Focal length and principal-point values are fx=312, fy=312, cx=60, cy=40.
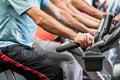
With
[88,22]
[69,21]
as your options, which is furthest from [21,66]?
[88,22]

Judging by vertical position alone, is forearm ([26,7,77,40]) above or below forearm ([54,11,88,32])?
above

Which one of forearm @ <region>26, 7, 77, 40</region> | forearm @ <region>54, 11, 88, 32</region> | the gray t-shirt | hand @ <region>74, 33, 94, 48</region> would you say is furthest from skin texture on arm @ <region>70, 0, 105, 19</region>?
hand @ <region>74, 33, 94, 48</region>

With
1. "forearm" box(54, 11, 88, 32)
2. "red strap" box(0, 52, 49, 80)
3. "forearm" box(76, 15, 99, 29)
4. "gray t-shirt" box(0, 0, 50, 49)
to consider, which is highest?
"gray t-shirt" box(0, 0, 50, 49)

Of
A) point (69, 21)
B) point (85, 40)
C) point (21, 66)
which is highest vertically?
point (85, 40)

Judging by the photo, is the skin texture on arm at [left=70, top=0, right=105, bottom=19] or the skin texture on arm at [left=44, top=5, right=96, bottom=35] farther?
the skin texture on arm at [left=70, top=0, right=105, bottom=19]

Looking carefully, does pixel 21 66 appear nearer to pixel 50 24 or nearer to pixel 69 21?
pixel 50 24

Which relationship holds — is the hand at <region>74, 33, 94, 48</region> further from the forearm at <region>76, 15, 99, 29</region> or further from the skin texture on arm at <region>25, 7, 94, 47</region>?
the forearm at <region>76, 15, 99, 29</region>

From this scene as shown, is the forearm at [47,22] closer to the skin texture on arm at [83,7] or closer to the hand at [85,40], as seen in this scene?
the hand at [85,40]

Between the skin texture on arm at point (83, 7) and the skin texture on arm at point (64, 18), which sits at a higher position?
the skin texture on arm at point (64, 18)

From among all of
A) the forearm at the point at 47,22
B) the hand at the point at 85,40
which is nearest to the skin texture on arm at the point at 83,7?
the forearm at the point at 47,22

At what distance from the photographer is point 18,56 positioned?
2.08 metres

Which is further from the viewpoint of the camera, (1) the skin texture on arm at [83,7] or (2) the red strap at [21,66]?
(1) the skin texture on arm at [83,7]

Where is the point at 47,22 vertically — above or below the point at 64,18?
above

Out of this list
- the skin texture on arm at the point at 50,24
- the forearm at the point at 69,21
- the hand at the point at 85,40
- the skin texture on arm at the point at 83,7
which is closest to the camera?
the hand at the point at 85,40
